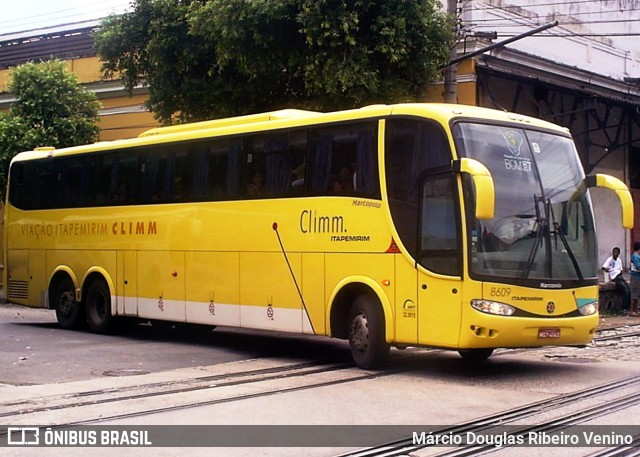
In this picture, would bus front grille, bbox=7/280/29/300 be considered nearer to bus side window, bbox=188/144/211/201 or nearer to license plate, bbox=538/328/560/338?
bus side window, bbox=188/144/211/201

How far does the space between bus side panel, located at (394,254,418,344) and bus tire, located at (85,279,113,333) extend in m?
7.30

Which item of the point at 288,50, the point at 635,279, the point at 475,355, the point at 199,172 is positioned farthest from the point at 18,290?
the point at 635,279

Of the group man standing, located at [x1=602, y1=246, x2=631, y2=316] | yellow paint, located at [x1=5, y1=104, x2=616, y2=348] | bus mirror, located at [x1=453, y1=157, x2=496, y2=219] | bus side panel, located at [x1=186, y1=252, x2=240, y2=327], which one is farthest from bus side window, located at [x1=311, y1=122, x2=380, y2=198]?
man standing, located at [x1=602, y1=246, x2=631, y2=316]

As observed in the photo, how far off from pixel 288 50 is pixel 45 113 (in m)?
10.4

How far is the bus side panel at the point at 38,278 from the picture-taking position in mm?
19016

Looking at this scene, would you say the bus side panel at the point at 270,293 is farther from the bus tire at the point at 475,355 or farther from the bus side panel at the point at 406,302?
the bus tire at the point at 475,355

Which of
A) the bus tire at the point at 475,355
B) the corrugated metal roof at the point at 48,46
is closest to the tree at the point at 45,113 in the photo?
the corrugated metal roof at the point at 48,46

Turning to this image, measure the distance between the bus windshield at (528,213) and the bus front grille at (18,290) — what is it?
37.4ft

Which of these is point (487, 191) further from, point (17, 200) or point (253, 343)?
point (17, 200)

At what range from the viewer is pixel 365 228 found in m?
12.5

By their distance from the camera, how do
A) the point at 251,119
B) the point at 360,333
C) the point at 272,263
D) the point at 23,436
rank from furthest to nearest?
the point at 251,119, the point at 272,263, the point at 360,333, the point at 23,436

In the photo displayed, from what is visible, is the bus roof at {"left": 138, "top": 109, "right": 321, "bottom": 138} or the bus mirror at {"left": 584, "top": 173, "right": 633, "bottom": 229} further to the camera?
the bus roof at {"left": 138, "top": 109, "right": 321, "bottom": 138}

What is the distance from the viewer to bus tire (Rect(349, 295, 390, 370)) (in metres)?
12.4

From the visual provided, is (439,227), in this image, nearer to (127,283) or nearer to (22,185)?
A: (127,283)
